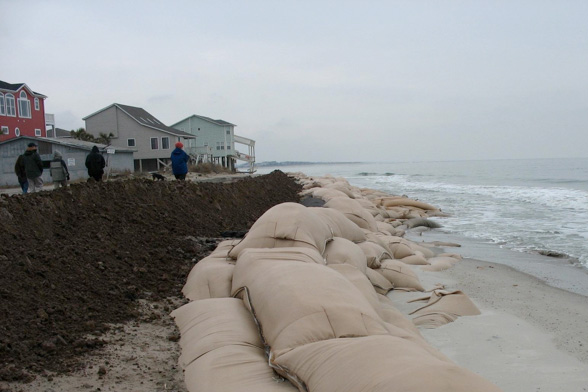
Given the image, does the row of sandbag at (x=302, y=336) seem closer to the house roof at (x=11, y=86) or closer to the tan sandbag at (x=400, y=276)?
the tan sandbag at (x=400, y=276)

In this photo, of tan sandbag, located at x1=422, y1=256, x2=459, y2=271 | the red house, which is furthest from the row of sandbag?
the red house

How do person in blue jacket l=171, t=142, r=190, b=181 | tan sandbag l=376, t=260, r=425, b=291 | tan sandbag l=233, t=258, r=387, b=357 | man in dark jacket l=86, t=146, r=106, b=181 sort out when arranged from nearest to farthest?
tan sandbag l=233, t=258, r=387, b=357 < tan sandbag l=376, t=260, r=425, b=291 < man in dark jacket l=86, t=146, r=106, b=181 < person in blue jacket l=171, t=142, r=190, b=181

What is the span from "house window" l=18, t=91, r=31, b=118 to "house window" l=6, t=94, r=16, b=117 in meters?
0.47

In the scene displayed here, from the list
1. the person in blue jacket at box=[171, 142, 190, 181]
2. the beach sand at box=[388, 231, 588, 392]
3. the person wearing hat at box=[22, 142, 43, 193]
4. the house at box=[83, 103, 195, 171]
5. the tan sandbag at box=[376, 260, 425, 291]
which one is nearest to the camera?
the beach sand at box=[388, 231, 588, 392]

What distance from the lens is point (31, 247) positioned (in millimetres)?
3977

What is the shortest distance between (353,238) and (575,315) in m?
2.16

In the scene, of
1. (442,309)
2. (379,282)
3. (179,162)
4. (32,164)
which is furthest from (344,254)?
(32,164)

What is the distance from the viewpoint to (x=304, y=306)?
8.73ft

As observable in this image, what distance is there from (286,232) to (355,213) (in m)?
3.69

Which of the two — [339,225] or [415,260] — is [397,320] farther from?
[415,260]

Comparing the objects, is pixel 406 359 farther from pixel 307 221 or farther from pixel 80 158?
pixel 80 158

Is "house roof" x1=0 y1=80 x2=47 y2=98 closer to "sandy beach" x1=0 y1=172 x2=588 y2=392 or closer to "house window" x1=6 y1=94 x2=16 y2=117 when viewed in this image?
"house window" x1=6 y1=94 x2=16 y2=117

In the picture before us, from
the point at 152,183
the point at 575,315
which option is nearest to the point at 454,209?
the point at 152,183

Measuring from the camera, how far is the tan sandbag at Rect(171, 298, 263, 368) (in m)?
2.75
